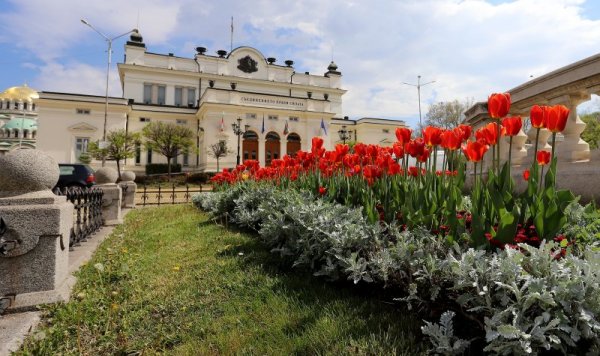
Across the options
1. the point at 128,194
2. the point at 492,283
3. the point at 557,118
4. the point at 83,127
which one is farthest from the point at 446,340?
the point at 83,127

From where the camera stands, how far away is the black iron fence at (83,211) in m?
5.58

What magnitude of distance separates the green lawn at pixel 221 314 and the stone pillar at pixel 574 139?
3.69 m

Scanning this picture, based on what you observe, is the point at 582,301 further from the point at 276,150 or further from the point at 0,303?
the point at 276,150

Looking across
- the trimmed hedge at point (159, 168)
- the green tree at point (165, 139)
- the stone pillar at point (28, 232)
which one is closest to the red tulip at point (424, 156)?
the stone pillar at point (28, 232)

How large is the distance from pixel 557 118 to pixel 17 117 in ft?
419

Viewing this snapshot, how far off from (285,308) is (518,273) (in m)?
1.69

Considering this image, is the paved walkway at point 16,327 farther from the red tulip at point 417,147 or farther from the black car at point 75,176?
the black car at point 75,176

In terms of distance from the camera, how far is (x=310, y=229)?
3.50 m

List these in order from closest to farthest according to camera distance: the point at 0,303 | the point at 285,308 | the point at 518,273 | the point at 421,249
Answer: the point at 518,273
the point at 421,249
the point at 285,308
the point at 0,303

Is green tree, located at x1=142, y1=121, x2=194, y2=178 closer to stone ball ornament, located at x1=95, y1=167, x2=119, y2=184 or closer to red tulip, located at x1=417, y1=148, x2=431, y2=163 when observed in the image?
stone ball ornament, located at x1=95, y1=167, x2=119, y2=184

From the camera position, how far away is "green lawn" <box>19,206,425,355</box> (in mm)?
2229

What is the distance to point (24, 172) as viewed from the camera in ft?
10.6

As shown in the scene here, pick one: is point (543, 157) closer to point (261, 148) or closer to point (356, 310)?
point (356, 310)

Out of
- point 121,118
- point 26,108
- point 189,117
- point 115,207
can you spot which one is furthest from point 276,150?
point 26,108
